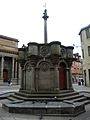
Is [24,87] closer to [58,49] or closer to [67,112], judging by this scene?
[58,49]

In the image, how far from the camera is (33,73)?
9.30 metres

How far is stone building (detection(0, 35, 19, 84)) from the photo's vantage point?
131 feet

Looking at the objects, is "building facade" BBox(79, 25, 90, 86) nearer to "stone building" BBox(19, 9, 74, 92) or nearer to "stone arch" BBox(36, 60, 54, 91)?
"stone building" BBox(19, 9, 74, 92)

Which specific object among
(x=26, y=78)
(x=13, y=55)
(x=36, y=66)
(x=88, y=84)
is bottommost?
(x=88, y=84)

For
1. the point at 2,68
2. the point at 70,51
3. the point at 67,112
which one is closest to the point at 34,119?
the point at 67,112

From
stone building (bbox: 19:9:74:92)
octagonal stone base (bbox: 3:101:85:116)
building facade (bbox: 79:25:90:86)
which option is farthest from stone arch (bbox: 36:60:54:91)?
building facade (bbox: 79:25:90:86)

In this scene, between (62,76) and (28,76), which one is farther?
(62,76)

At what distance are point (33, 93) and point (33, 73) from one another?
123 centimetres

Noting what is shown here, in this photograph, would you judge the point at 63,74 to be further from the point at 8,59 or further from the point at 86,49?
the point at 8,59

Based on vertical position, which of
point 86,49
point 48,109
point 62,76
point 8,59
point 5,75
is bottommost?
point 48,109

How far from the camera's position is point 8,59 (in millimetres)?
42844

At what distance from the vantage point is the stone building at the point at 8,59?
40.0 meters

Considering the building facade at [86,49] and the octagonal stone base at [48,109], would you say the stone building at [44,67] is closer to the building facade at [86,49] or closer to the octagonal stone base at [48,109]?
the octagonal stone base at [48,109]

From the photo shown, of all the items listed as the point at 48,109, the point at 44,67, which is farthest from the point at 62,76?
the point at 48,109
